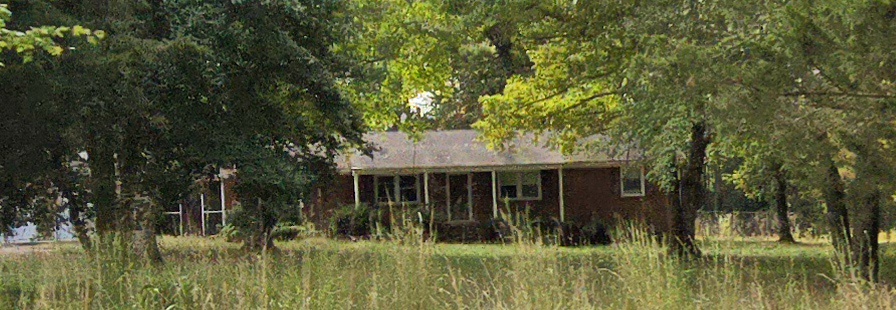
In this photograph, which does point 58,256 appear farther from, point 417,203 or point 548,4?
point 417,203

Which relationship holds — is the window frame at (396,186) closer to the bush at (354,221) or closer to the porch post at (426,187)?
the porch post at (426,187)

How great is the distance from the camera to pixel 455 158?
3600cm

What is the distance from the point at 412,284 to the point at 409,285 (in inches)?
1.2

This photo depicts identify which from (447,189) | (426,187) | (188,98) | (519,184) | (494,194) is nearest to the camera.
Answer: (188,98)

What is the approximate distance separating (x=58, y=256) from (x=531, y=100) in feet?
42.0

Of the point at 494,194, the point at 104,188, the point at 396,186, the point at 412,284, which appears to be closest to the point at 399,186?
the point at 396,186

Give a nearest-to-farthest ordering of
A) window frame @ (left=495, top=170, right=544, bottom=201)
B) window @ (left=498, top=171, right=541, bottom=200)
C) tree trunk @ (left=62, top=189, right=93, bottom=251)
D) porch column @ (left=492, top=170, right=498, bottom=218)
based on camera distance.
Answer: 1. tree trunk @ (left=62, top=189, right=93, bottom=251)
2. porch column @ (left=492, top=170, right=498, bottom=218)
3. window frame @ (left=495, top=170, right=544, bottom=201)
4. window @ (left=498, top=171, right=541, bottom=200)

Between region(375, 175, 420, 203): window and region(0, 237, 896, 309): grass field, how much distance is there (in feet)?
81.6

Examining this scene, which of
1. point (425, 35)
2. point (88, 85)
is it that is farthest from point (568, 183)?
point (88, 85)

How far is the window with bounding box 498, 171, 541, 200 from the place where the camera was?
37.0 meters

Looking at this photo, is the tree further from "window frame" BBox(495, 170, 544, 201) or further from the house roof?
"window frame" BBox(495, 170, 544, 201)

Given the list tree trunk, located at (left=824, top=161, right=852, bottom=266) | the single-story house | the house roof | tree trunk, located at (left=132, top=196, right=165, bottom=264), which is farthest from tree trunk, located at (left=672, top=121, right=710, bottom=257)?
tree trunk, located at (left=132, top=196, right=165, bottom=264)

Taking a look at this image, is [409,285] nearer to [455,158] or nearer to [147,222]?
[147,222]

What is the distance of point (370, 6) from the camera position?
2736 centimetres
